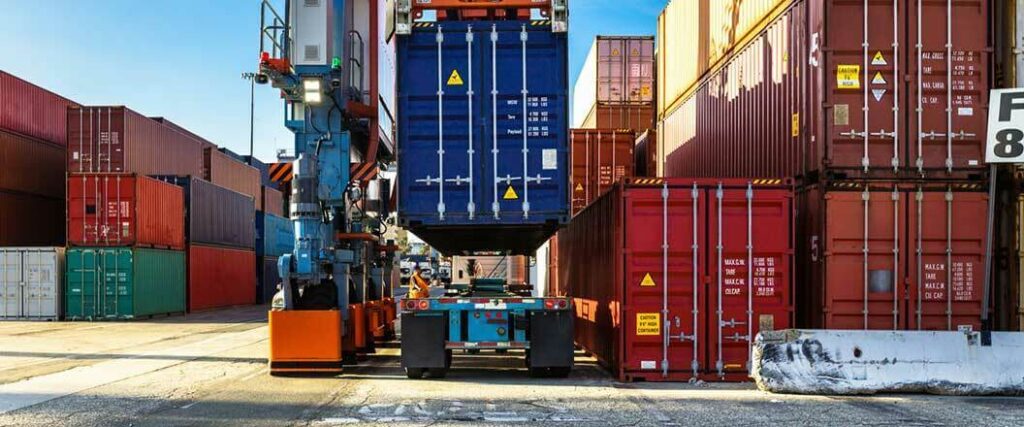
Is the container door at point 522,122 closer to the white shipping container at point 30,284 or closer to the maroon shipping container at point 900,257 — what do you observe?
the maroon shipping container at point 900,257

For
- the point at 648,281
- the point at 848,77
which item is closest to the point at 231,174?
the point at 648,281

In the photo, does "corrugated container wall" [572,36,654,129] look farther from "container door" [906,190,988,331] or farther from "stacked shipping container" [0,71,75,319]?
"stacked shipping container" [0,71,75,319]

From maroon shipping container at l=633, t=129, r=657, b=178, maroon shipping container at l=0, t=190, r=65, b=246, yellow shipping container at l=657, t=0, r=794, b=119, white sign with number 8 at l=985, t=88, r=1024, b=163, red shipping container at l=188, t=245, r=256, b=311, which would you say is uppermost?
yellow shipping container at l=657, t=0, r=794, b=119

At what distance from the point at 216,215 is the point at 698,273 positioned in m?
29.0

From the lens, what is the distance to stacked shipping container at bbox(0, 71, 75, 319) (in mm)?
27297

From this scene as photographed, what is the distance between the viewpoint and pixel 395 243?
1850 centimetres

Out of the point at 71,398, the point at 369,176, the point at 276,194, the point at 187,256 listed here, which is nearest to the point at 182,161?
the point at 187,256

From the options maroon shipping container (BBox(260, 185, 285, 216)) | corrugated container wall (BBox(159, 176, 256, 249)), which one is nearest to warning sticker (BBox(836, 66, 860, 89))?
corrugated container wall (BBox(159, 176, 256, 249))

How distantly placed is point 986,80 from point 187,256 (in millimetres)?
29146

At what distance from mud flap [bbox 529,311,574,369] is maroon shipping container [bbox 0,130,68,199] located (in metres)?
25.4

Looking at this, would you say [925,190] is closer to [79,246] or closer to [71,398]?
[71,398]

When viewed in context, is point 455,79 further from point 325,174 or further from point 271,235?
point 271,235

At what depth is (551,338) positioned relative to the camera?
1204 cm

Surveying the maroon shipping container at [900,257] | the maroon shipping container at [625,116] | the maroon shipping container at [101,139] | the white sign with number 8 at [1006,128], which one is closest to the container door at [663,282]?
the maroon shipping container at [900,257]
